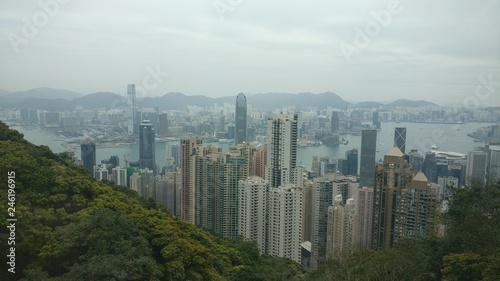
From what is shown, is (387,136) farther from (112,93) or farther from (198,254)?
(198,254)

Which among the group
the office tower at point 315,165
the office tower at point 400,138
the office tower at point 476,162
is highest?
the office tower at point 400,138

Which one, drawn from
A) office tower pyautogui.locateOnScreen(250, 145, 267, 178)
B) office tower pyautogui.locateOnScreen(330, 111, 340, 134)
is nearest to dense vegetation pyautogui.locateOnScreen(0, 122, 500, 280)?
office tower pyautogui.locateOnScreen(250, 145, 267, 178)

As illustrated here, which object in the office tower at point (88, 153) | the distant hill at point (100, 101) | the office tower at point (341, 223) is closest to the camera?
the distant hill at point (100, 101)

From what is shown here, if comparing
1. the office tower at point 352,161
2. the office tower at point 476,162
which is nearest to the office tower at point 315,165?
the office tower at point 352,161

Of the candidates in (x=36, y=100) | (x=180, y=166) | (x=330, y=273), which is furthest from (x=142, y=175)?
(x=330, y=273)

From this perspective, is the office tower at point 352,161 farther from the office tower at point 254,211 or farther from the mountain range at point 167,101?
the office tower at point 254,211

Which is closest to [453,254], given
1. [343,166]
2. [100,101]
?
[100,101]

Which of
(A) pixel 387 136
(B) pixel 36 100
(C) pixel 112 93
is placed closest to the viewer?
(B) pixel 36 100
